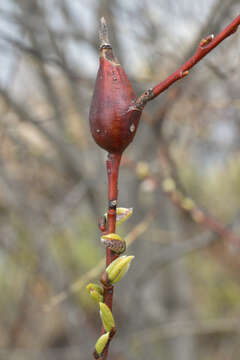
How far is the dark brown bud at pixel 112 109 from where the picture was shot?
63 cm

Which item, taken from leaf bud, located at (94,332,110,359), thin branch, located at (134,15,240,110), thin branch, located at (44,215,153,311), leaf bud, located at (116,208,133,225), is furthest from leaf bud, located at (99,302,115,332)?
thin branch, located at (44,215,153,311)

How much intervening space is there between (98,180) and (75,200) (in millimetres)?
230

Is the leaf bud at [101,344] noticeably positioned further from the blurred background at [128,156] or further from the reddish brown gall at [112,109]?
the blurred background at [128,156]

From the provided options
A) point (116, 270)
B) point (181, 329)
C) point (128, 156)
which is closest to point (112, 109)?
point (116, 270)

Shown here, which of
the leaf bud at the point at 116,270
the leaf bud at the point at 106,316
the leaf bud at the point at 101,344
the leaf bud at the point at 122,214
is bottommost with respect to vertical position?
the leaf bud at the point at 101,344

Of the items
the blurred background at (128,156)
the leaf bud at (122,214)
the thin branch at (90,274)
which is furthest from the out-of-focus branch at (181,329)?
the leaf bud at (122,214)

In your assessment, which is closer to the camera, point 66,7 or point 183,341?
point 66,7

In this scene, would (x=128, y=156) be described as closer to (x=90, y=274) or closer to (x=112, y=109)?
(x=90, y=274)

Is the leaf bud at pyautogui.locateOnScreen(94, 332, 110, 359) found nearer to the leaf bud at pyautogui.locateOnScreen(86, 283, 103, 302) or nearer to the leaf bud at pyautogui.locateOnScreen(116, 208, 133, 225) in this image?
the leaf bud at pyautogui.locateOnScreen(86, 283, 103, 302)

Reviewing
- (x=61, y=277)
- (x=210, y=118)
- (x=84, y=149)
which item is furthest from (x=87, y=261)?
(x=210, y=118)

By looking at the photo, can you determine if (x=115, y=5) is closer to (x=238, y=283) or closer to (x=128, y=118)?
(x=128, y=118)

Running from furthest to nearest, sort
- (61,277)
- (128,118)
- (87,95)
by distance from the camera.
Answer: (87,95), (61,277), (128,118)

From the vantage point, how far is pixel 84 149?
3.63 m

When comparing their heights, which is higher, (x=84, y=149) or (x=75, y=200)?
(x=84, y=149)
